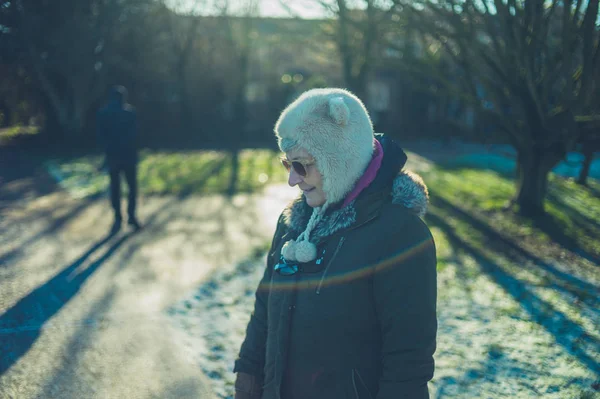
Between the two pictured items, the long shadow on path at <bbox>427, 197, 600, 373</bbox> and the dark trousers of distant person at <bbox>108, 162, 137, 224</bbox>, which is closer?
the long shadow on path at <bbox>427, 197, 600, 373</bbox>

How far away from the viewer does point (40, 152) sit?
17203 millimetres

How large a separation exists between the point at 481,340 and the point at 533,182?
522 cm

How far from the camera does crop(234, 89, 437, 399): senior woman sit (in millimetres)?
1804

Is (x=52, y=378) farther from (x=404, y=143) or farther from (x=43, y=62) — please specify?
(x=404, y=143)

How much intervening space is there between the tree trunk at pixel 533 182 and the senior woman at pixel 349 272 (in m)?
7.60

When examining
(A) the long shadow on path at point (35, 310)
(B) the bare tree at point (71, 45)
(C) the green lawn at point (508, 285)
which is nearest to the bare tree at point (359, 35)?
(C) the green lawn at point (508, 285)

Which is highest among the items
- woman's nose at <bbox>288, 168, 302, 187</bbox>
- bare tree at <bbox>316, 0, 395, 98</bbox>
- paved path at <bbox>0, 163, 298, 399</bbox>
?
bare tree at <bbox>316, 0, 395, 98</bbox>

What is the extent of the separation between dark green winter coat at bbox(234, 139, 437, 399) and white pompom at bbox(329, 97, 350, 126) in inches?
9.8

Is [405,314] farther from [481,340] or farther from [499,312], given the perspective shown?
[499,312]

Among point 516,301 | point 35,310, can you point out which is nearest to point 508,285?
point 516,301

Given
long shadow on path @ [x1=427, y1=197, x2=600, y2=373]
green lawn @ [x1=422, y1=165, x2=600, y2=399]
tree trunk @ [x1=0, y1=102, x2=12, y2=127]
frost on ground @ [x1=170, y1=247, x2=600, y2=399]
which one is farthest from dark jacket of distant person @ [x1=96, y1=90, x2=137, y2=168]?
tree trunk @ [x1=0, y1=102, x2=12, y2=127]

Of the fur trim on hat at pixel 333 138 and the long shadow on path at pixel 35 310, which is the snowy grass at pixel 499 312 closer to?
the long shadow on path at pixel 35 310

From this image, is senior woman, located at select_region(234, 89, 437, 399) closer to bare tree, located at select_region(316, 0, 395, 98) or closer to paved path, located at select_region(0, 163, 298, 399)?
paved path, located at select_region(0, 163, 298, 399)

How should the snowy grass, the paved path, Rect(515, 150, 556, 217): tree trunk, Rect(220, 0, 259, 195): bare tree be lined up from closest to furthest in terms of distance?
the paved path → the snowy grass → Rect(515, 150, 556, 217): tree trunk → Rect(220, 0, 259, 195): bare tree
